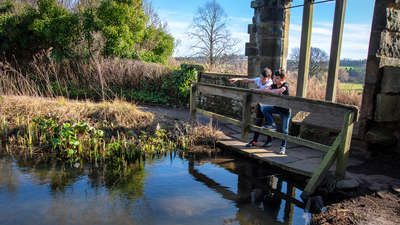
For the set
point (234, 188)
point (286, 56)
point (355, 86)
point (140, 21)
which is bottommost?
point (234, 188)

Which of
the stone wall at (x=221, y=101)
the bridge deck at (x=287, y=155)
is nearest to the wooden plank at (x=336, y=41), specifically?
the bridge deck at (x=287, y=155)

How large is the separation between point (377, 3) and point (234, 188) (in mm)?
3801

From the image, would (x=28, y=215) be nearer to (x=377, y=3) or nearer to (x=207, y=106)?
(x=377, y=3)

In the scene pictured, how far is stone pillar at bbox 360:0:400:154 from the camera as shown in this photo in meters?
4.65

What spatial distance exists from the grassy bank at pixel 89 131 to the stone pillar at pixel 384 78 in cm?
304

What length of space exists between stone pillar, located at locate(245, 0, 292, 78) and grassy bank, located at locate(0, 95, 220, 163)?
2312 mm

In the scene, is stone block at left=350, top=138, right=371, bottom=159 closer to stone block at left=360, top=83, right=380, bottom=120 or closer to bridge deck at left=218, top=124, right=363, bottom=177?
bridge deck at left=218, top=124, right=363, bottom=177

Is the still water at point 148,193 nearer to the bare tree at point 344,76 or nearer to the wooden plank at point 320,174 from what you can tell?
the wooden plank at point 320,174

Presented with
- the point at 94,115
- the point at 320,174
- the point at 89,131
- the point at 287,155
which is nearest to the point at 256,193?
the point at 320,174

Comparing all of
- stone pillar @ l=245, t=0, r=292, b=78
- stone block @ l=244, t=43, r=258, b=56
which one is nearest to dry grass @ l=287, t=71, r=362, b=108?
stone pillar @ l=245, t=0, r=292, b=78

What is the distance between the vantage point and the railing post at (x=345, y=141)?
3.78m

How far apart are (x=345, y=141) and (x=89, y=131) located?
5.12 m

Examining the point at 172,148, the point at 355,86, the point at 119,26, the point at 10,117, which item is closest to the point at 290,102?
the point at 172,148

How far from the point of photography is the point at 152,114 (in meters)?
7.70
